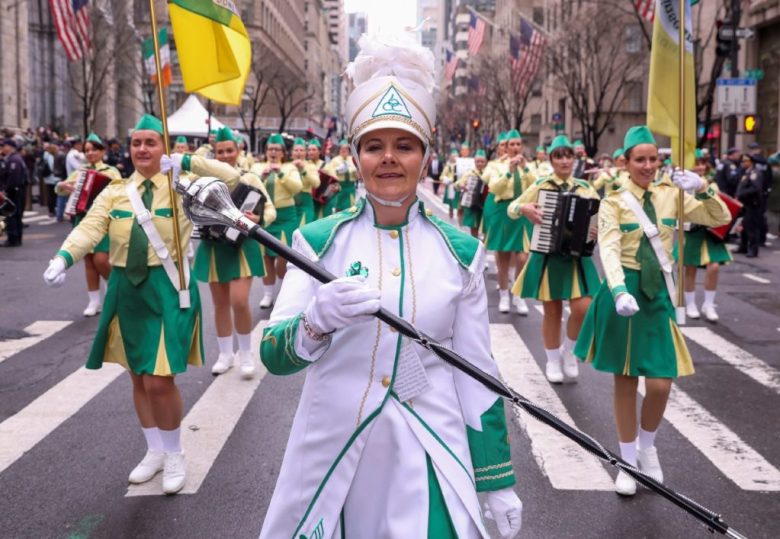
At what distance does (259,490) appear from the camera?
4992 millimetres

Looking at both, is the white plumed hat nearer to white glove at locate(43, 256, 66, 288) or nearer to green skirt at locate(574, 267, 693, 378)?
white glove at locate(43, 256, 66, 288)

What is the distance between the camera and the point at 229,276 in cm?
787

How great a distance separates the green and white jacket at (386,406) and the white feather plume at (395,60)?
0.46 meters

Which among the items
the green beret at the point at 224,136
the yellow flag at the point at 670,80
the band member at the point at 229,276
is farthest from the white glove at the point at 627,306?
the green beret at the point at 224,136

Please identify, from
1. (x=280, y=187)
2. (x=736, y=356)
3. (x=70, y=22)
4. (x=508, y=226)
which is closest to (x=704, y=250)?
(x=736, y=356)

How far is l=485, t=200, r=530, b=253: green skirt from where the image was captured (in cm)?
1099

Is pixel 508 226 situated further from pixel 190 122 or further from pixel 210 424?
pixel 190 122

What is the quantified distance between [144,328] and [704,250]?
301 inches

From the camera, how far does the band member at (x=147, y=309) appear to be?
16.1 feet

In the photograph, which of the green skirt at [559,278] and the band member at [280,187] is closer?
the green skirt at [559,278]

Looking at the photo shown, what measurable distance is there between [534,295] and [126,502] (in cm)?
430

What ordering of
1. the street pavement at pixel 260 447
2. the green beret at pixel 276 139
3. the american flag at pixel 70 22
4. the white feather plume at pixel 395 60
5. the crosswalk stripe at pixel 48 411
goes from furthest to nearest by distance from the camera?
1. the american flag at pixel 70 22
2. the green beret at pixel 276 139
3. the crosswalk stripe at pixel 48 411
4. the street pavement at pixel 260 447
5. the white feather plume at pixel 395 60

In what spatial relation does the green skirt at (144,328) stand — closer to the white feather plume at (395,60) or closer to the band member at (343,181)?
the white feather plume at (395,60)

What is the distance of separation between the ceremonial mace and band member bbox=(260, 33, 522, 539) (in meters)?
0.13
